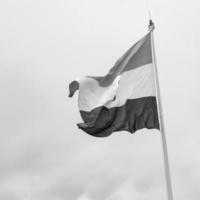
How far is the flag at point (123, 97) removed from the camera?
69.1 feet

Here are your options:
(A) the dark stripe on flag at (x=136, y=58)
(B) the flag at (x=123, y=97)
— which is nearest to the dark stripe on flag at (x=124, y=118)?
(B) the flag at (x=123, y=97)

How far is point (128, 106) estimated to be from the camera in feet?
70.1

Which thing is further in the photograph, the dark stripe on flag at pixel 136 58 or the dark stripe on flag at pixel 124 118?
the dark stripe on flag at pixel 136 58

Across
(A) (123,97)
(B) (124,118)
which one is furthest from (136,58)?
(B) (124,118)

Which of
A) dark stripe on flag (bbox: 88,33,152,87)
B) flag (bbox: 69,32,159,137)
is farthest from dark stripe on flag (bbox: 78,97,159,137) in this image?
dark stripe on flag (bbox: 88,33,152,87)

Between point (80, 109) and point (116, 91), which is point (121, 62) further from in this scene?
point (80, 109)

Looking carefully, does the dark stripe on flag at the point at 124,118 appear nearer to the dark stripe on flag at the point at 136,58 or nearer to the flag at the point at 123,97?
the flag at the point at 123,97

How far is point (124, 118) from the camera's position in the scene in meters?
21.2

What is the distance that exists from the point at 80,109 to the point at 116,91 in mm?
1783

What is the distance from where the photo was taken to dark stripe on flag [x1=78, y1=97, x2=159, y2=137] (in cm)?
2084

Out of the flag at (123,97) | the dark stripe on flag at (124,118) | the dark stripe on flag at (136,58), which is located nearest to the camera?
the dark stripe on flag at (124,118)

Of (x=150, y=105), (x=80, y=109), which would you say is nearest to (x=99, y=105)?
(x=80, y=109)

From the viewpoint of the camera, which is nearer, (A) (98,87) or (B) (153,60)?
(B) (153,60)

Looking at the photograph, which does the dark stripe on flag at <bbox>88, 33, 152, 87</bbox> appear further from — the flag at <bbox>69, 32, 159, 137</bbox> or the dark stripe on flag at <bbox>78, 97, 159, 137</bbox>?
the dark stripe on flag at <bbox>78, 97, 159, 137</bbox>
